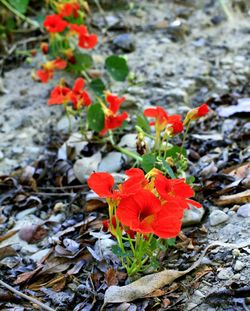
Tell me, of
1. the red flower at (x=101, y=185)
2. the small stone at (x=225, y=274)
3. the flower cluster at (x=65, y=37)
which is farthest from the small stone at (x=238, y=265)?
the flower cluster at (x=65, y=37)

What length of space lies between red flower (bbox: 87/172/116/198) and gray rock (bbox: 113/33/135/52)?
1518 mm

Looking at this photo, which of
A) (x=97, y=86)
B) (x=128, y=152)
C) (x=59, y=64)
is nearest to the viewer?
(x=128, y=152)

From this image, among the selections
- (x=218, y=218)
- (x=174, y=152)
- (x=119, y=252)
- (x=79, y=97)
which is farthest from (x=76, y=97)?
(x=119, y=252)

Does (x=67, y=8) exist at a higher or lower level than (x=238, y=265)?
higher

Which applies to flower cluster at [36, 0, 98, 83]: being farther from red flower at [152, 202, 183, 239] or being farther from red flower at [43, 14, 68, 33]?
red flower at [152, 202, 183, 239]

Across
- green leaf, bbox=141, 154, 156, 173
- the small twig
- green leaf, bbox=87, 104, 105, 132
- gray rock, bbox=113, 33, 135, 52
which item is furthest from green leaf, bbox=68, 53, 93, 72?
the small twig

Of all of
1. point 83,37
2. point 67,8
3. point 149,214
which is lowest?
point 149,214

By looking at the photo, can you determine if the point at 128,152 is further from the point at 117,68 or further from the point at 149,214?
the point at 149,214

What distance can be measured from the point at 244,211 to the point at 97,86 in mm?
991

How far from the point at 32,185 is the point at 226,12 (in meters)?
1.54

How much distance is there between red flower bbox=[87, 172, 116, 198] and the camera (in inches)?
52.2

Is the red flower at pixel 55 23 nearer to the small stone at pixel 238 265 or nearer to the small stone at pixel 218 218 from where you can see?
the small stone at pixel 218 218

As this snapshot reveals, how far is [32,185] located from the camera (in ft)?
6.80

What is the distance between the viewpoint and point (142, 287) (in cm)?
139
